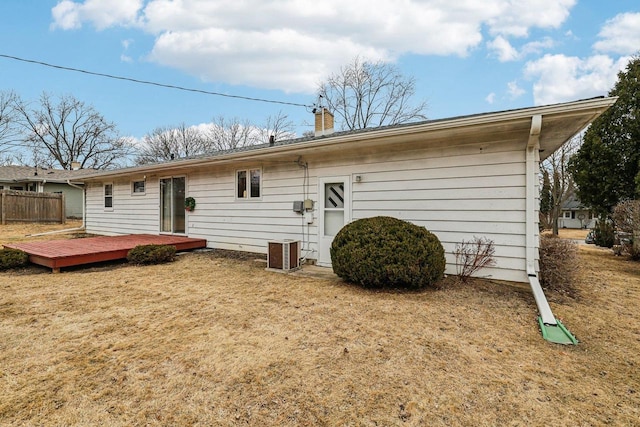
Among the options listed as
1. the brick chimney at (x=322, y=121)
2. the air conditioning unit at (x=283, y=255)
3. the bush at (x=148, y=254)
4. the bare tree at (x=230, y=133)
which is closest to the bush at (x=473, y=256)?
the air conditioning unit at (x=283, y=255)

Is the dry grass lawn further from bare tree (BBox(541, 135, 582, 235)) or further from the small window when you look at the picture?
bare tree (BBox(541, 135, 582, 235))

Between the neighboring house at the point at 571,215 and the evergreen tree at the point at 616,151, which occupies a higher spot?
the evergreen tree at the point at 616,151

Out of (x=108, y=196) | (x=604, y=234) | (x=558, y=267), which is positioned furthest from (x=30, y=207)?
(x=604, y=234)

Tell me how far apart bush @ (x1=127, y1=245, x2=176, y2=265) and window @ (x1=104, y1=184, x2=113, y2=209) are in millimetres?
6564

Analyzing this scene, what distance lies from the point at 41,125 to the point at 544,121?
38.3 m

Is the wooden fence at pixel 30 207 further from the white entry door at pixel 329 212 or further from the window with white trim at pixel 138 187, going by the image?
the white entry door at pixel 329 212

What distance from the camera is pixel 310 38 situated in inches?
572

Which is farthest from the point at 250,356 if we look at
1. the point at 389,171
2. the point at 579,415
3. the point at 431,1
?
the point at 431,1

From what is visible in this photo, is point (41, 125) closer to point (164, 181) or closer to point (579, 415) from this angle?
Result: point (164, 181)

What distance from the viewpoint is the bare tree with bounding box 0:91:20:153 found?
25.5 metres

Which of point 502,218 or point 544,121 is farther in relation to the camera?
point 502,218

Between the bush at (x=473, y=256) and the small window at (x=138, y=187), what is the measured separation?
1007 cm

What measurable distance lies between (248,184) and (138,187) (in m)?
5.38

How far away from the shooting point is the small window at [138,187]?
424 inches
